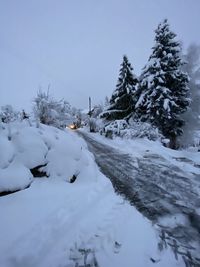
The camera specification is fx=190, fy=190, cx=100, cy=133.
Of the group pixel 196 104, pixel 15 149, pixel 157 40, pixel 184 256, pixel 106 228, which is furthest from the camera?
pixel 196 104

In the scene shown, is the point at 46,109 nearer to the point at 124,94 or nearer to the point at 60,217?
the point at 124,94

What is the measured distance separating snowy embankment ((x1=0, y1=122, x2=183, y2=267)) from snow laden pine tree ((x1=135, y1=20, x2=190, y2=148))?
407 inches

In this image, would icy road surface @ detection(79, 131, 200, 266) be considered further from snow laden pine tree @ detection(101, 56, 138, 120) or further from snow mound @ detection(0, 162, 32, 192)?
snow laden pine tree @ detection(101, 56, 138, 120)

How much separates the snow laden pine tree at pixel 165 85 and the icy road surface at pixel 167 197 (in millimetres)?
6935

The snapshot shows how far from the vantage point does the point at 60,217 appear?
147 inches

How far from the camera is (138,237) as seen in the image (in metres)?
3.26

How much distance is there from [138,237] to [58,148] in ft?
11.2

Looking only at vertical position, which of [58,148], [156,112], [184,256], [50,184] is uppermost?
[156,112]

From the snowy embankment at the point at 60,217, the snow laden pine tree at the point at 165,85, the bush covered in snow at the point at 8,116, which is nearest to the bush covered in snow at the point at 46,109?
the bush covered in snow at the point at 8,116

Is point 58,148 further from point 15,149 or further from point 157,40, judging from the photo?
point 157,40

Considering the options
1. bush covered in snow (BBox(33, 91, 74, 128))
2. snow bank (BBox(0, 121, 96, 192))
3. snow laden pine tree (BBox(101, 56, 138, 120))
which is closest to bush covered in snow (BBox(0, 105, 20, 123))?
bush covered in snow (BBox(33, 91, 74, 128))

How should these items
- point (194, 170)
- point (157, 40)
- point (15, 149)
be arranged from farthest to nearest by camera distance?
point (157, 40) < point (194, 170) < point (15, 149)

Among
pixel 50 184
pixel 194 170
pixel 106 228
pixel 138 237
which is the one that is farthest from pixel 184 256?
pixel 194 170

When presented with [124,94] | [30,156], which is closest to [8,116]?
[30,156]
